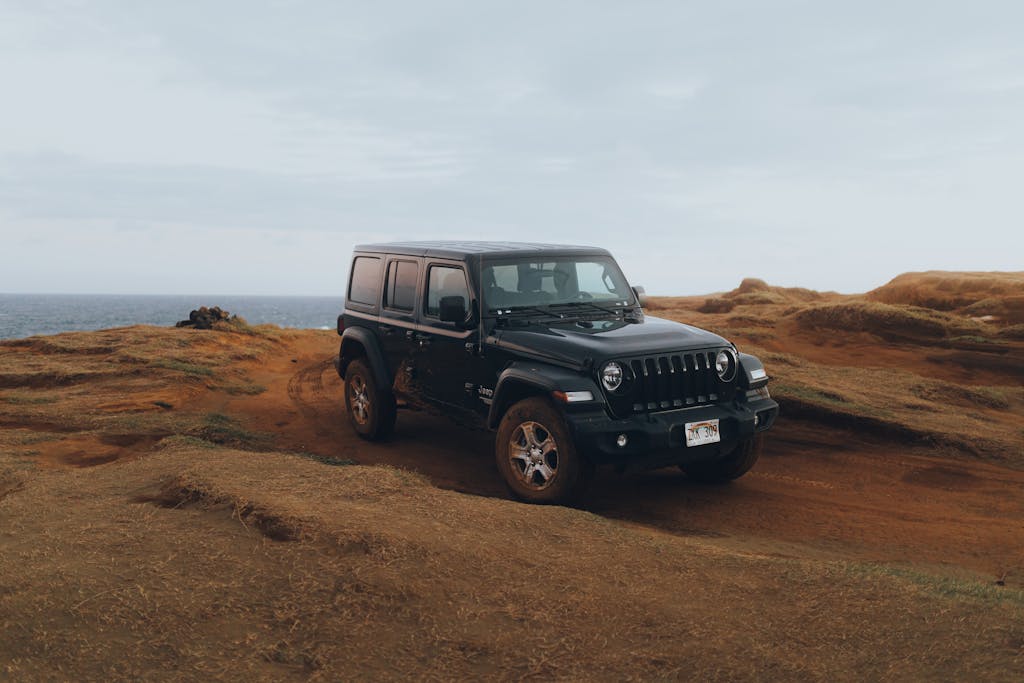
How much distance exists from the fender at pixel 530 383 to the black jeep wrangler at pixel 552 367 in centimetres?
1

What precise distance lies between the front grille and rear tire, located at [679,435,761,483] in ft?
2.25

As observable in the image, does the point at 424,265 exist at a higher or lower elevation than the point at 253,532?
higher

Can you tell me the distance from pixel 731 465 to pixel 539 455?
2052 mm

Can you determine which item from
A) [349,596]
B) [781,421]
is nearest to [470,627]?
[349,596]

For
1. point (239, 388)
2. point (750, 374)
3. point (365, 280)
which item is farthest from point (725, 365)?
point (239, 388)

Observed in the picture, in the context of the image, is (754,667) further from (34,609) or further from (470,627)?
(34,609)

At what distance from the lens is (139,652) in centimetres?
325

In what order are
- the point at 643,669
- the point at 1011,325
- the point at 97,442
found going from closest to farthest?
1. the point at 643,669
2. the point at 97,442
3. the point at 1011,325

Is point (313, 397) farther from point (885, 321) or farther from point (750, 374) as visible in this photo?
point (885, 321)

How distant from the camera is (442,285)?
7.67 metres

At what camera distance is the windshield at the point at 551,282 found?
7176 mm

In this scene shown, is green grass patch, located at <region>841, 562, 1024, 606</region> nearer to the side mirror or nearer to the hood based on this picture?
the hood

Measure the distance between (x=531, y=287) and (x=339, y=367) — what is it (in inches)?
129

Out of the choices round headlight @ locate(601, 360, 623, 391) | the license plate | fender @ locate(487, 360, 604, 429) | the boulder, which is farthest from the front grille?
the boulder
